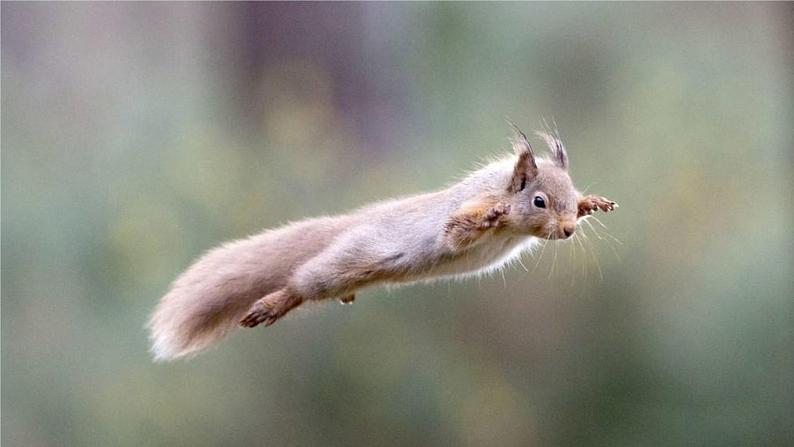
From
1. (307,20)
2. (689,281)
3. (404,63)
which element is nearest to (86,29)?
(307,20)

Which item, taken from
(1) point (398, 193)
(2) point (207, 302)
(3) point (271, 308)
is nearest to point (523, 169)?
(3) point (271, 308)

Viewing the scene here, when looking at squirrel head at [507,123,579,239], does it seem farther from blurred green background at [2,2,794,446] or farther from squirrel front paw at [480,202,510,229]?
blurred green background at [2,2,794,446]

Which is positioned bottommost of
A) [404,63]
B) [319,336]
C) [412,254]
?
[412,254]

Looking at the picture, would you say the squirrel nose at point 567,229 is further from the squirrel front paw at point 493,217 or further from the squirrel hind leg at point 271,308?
the squirrel hind leg at point 271,308

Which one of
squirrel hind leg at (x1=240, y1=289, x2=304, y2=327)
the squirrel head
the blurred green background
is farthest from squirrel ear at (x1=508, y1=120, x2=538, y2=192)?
the blurred green background

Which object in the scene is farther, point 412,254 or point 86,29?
point 86,29

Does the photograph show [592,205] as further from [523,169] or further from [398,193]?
[398,193]

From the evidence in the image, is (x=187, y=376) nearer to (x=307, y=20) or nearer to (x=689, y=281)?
(x=307, y=20)
